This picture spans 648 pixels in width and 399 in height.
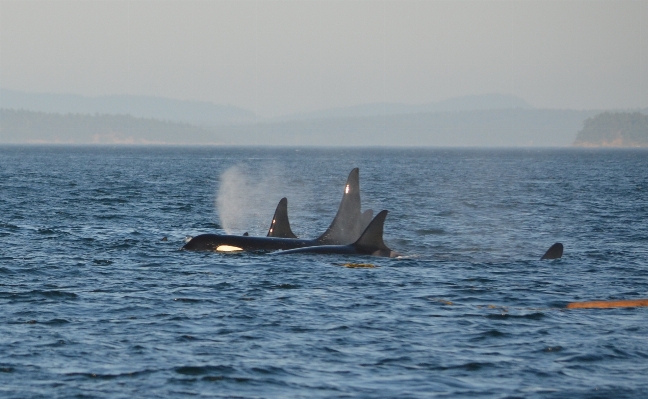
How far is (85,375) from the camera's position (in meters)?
15.9

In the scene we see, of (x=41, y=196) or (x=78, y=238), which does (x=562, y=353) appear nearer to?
(x=78, y=238)

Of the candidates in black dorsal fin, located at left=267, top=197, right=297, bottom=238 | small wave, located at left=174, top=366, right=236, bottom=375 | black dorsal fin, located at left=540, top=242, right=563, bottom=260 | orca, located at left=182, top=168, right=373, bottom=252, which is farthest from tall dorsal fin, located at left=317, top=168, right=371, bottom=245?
small wave, located at left=174, top=366, right=236, bottom=375

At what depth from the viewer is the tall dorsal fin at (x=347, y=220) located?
31156 millimetres

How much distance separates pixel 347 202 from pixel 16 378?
1687 centimetres

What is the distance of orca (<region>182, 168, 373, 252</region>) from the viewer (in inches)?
1195

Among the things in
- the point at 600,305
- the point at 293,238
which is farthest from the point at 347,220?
the point at 600,305

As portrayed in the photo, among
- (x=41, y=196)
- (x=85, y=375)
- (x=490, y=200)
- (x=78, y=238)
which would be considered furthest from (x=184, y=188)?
(x=85, y=375)

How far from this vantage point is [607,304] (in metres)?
21.3

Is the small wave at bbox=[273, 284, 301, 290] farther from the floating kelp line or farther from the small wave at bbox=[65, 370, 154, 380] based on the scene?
the small wave at bbox=[65, 370, 154, 380]

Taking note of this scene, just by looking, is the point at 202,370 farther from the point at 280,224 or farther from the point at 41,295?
the point at 280,224

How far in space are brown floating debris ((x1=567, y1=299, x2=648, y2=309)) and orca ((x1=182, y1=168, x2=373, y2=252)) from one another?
10.2 m

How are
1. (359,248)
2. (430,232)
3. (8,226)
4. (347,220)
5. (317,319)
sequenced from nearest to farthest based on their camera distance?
(317,319)
(359,248)
(347,220)
(8,226)
(430,232)

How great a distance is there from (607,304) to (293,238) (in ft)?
42.8

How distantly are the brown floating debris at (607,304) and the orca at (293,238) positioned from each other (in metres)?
10.2
